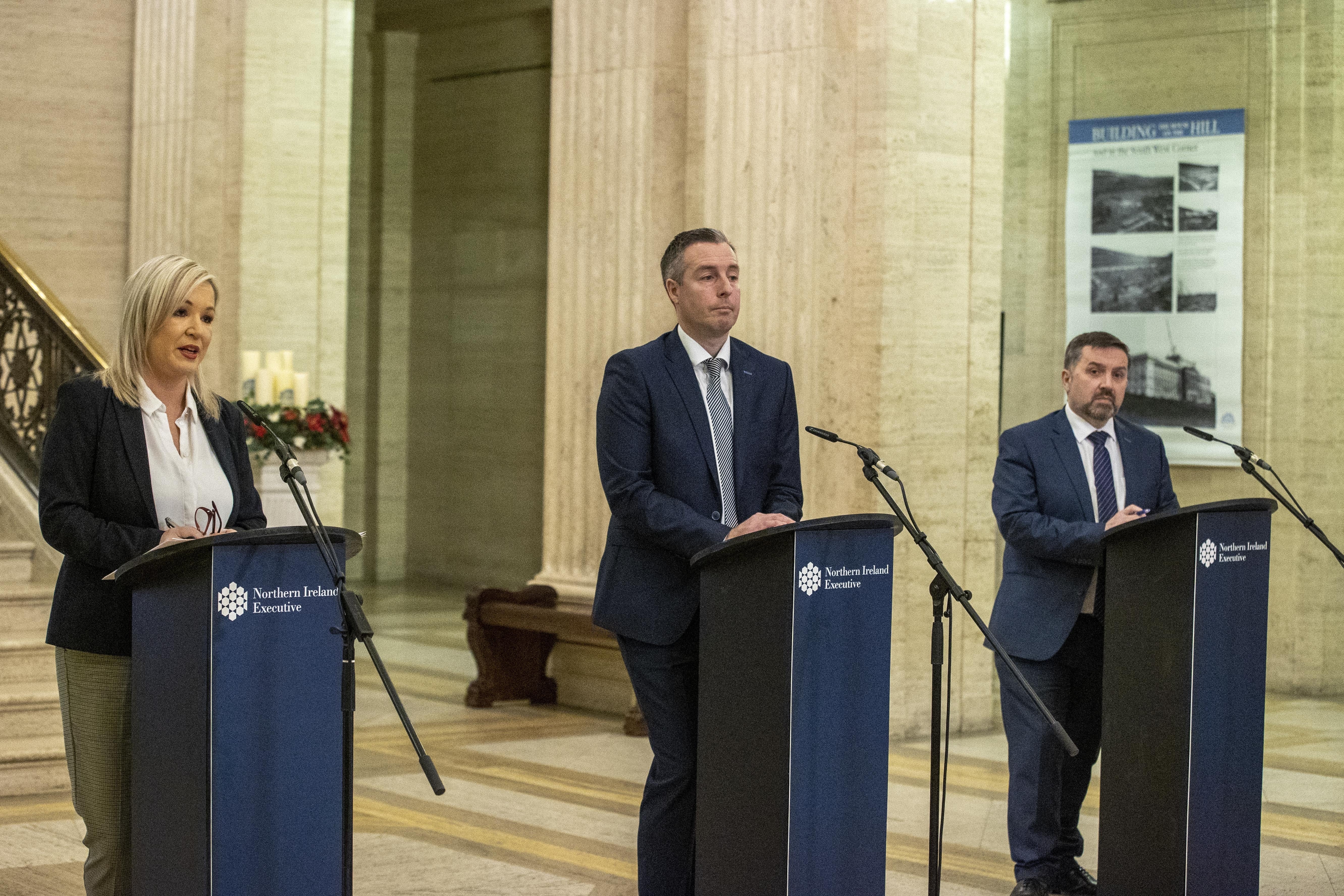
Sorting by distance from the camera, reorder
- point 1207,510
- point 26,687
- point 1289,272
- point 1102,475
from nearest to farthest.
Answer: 1. point 1207,510
2. point 1102,475
3. point 26,687
4. point 1289,272

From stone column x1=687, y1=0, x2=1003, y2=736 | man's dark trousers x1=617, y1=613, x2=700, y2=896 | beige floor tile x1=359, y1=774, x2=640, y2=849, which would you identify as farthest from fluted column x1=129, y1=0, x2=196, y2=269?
man's dark trousers x1=617, y1=613, x2=700, y2=896

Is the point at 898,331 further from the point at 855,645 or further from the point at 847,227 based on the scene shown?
the point at 855,645

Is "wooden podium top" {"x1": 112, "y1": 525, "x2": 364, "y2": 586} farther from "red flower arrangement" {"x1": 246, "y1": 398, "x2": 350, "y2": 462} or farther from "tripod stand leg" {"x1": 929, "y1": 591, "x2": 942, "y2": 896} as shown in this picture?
"red flower arrangement" {"x1": 246, "y1": 398, "x2": 350, "y2": 462}

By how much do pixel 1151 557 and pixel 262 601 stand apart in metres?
2.45

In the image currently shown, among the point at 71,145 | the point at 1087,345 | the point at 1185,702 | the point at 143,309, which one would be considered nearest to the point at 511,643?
the point at 1087,345

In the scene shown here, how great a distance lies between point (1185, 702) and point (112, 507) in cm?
282

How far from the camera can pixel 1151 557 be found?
4.59 meters

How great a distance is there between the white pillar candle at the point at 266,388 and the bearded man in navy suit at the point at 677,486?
17.7 feet

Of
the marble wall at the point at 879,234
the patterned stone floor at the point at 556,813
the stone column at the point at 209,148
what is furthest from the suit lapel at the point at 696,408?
the stone column at the point at 209,148

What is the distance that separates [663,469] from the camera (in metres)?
4.08

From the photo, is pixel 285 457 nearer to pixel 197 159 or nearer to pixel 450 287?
pixel 197 159

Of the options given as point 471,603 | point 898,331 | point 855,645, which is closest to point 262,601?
point 855,645

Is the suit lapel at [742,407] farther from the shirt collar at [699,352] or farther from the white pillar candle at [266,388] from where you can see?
the white pillar candle at [266,388]

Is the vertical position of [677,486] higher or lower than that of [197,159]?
lower
